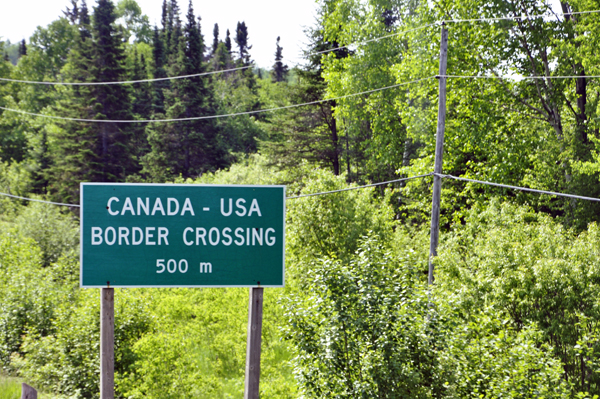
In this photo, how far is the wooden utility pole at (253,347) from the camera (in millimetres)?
4754

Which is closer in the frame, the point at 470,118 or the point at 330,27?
the point at 470,118

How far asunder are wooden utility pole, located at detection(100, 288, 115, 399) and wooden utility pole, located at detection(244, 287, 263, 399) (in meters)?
1.29

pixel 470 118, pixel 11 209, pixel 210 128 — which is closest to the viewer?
pixel 470 118

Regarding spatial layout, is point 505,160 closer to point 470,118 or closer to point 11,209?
point 470,118

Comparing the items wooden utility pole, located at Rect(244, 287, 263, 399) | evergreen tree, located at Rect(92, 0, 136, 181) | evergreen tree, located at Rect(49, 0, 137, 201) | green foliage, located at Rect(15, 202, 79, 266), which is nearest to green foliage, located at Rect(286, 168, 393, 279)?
wooden utility pole, located at Rect(244, 287, 263, 399)

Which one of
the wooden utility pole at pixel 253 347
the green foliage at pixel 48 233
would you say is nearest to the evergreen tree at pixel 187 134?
the green foliage at pixel 48 233

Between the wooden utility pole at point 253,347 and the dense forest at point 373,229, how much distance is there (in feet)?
8.56

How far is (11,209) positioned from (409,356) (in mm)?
39687

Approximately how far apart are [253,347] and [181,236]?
129 cm

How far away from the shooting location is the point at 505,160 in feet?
64.5

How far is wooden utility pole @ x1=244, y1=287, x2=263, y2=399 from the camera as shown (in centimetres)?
475

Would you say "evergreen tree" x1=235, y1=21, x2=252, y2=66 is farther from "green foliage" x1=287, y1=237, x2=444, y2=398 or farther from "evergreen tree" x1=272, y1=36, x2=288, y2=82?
"green foliage" x1=287, y1=237, x2=444, y2=398

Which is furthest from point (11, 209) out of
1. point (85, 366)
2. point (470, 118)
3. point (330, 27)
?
point (470, 118)

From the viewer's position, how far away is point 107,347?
482cm
